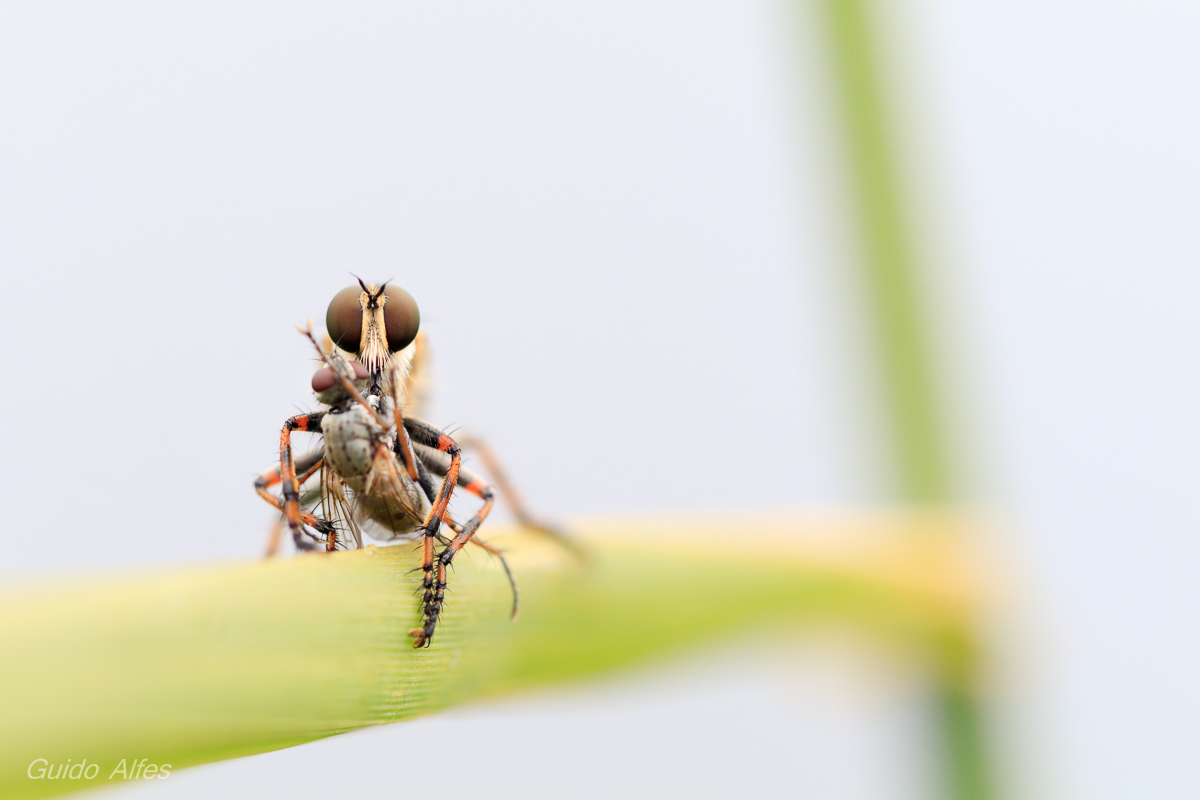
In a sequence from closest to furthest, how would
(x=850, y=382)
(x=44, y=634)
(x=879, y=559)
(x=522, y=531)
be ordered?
1. (x=44, y=634)
2. (x=522, y=531)
3. (x=879, y=559)
4. (x=850, y=382)

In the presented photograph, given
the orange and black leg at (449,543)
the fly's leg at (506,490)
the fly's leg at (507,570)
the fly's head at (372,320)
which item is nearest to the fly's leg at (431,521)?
the orange and black leg at (449,543)

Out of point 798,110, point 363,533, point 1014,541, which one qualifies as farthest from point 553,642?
point 1014,541

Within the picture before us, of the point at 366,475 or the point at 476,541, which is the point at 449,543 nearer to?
the point at 476,541

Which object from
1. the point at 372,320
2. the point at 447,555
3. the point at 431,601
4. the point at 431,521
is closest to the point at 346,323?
the point at 372,320

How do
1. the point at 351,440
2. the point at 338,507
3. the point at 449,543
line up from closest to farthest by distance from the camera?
the point at 449,543, the point at 351,440, the point at 338,507

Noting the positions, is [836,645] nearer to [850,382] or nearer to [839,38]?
[850,382]

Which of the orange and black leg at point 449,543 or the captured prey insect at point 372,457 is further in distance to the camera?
the captured prey insect at point 372,457

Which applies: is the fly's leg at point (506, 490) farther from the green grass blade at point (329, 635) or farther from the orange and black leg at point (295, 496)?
the orange and black leg at point (295, 496)
